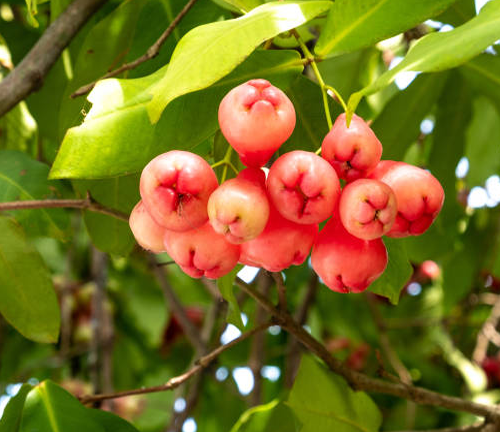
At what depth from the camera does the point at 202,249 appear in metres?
0.69

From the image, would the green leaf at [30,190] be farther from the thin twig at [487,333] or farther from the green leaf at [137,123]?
the thin twig at [487,333]

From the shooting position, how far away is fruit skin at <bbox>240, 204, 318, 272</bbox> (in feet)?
2.27

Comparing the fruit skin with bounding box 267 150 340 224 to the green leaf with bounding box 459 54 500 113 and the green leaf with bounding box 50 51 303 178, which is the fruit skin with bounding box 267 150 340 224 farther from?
the green leaf with bounding box 459 54 500 113

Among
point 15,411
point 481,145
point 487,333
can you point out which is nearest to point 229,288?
point 15,411

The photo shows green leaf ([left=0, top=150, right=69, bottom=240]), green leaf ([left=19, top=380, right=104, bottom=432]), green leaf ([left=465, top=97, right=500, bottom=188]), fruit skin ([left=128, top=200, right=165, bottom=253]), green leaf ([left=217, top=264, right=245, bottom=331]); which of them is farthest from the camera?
green leaf ([left=465, top=97, right=500, bottom=188])

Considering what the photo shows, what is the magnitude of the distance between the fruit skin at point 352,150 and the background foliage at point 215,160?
0.05m

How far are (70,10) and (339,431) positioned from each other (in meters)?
0.76

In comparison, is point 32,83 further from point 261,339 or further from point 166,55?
point 261,339

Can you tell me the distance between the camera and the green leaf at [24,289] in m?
1.02

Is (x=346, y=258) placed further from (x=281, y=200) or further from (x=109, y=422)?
(x=109, y=422)

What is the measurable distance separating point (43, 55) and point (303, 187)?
588mm

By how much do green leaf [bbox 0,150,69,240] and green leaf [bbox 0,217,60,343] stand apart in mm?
93

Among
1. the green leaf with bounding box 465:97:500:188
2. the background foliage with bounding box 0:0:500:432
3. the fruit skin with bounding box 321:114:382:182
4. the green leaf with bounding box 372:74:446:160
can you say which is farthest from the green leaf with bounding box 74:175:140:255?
the green leaf with bounding box 465:97:500:188

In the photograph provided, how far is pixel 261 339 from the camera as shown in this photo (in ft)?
5.64
